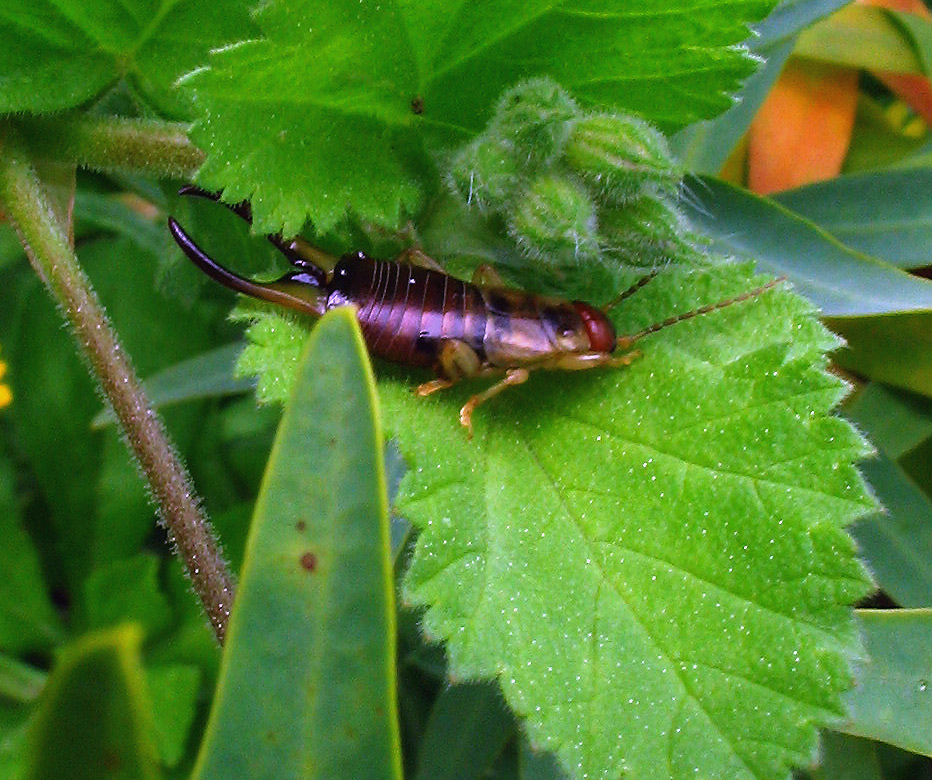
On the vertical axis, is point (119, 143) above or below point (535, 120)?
below

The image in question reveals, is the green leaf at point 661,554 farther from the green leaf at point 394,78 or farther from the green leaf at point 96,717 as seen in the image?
the green leaf at point 96,717

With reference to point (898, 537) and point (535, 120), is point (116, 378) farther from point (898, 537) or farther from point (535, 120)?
point (898, 537)

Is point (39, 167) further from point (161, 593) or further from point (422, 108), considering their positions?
point (161, 593)

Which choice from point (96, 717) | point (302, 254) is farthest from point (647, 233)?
point (96, 717)

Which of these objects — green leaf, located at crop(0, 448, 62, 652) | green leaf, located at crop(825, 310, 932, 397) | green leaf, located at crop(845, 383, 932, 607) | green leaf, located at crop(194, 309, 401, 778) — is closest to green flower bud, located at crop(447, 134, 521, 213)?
green leaf, located at crop(194, 309, 401, 778)

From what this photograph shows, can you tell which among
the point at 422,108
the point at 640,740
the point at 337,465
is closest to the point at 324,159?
the point at 422,108

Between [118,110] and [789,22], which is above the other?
[789,22]
